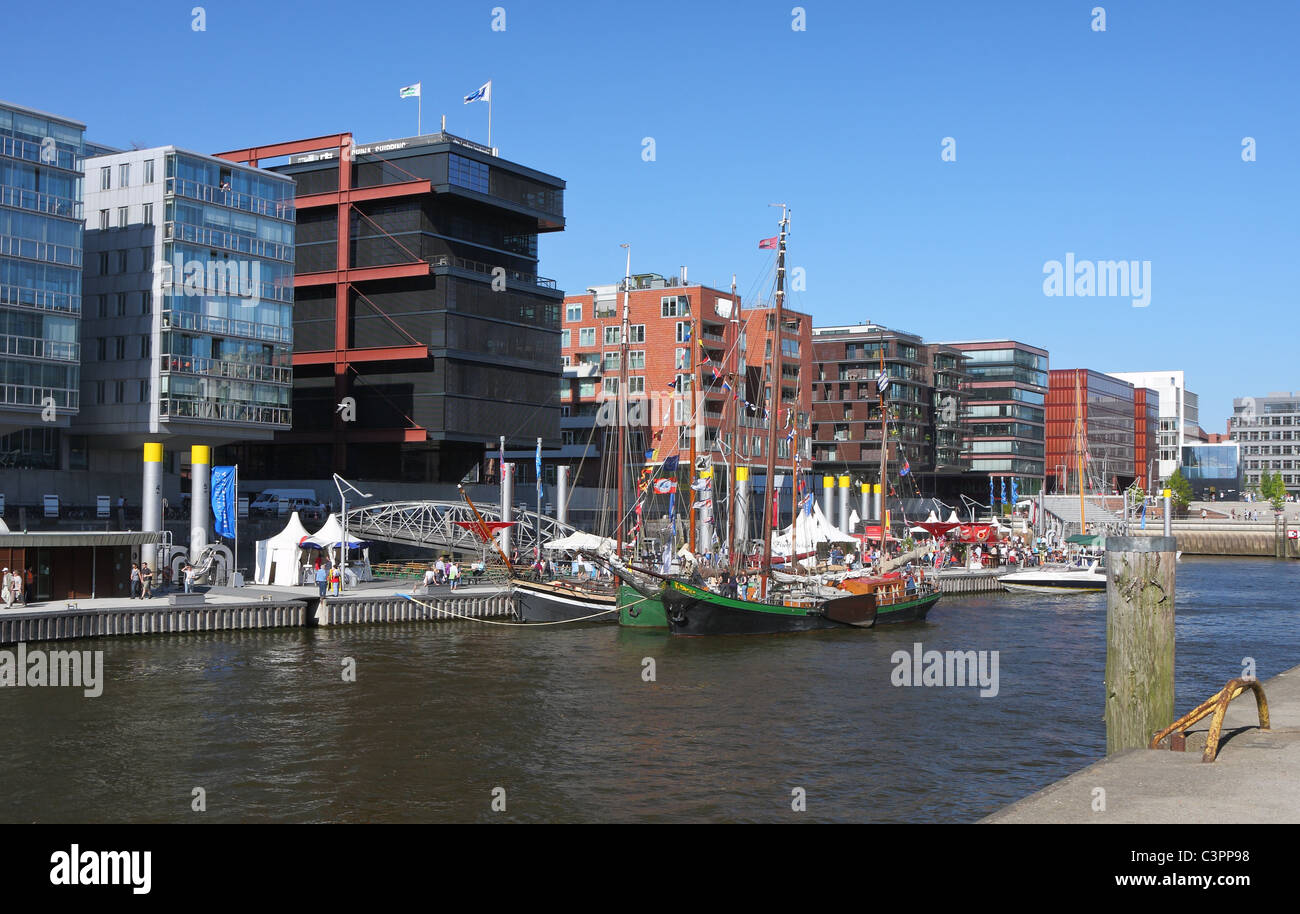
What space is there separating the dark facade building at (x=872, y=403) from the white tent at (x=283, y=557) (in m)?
106

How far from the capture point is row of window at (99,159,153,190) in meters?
86.4

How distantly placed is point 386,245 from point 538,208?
50.0ft

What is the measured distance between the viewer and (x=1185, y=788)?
49.3 feet

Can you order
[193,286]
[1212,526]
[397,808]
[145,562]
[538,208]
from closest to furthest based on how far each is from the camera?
[397,808] → [145,562] → [193,286] → [538,208] → [1212,526]

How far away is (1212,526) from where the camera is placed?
528 feet

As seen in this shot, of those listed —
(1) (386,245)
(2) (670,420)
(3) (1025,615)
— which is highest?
(1) (386,245)

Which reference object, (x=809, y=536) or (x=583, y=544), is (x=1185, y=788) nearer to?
(x=583, y=544)

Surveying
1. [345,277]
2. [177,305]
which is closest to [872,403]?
[345,277]

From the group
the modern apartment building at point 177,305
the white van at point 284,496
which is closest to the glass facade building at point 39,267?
the modern apartment building at point 177,305

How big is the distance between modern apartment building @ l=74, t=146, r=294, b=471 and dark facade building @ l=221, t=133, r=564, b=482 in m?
13.3

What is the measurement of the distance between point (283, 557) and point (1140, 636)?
5282 cm

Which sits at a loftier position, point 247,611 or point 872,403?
point 872,403
